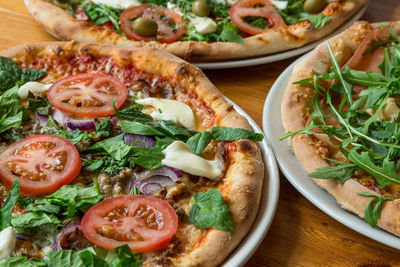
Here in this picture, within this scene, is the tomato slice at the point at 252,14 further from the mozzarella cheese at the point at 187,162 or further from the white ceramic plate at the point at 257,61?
the mozzarella cheese at the point at 187,162

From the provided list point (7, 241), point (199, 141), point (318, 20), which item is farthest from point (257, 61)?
point (7, 241)

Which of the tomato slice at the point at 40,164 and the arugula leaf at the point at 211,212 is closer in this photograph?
the arugula leaf at the point at 211,212

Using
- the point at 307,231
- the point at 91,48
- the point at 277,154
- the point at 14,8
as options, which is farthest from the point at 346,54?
the point at 14,8

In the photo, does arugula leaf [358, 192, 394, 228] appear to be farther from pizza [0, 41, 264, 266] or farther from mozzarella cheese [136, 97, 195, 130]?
mozzarella cheese [136, 97, 195, 130]

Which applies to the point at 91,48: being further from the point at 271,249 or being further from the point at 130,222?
the point at 271,249

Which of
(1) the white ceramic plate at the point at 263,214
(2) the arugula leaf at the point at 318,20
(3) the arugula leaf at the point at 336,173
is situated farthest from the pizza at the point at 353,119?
(2) the arugula leaf at the point at 318,20

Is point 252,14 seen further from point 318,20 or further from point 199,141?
point 199,141
